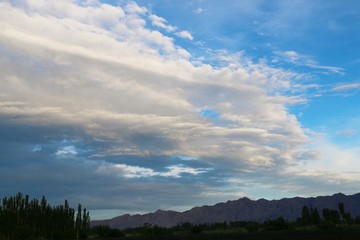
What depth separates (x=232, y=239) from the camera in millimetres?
27781

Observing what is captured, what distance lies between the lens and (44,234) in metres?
65.8

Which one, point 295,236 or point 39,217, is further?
point 39,217

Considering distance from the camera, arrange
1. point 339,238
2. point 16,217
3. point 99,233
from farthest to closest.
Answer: point 16,217 < point 99,233 < point 339,238


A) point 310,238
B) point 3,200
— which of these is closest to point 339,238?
point 310,238

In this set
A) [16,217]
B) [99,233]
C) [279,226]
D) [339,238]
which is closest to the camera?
[339,238]

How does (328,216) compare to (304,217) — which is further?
(304,217)

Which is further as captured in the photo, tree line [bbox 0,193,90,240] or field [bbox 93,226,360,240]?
tree line [bbox 0,193,90,240]

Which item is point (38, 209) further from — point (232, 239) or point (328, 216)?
point (232, 239)

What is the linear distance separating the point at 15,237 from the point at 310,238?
45.5 meters

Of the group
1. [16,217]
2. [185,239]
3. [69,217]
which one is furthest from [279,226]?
[16,217]

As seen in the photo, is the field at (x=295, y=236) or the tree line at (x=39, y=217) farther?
the tree line at (x=39, y=217)

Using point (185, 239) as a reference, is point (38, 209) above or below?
above

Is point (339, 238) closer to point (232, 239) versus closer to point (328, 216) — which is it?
point (232, 239)

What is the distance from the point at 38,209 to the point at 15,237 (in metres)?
15.7
